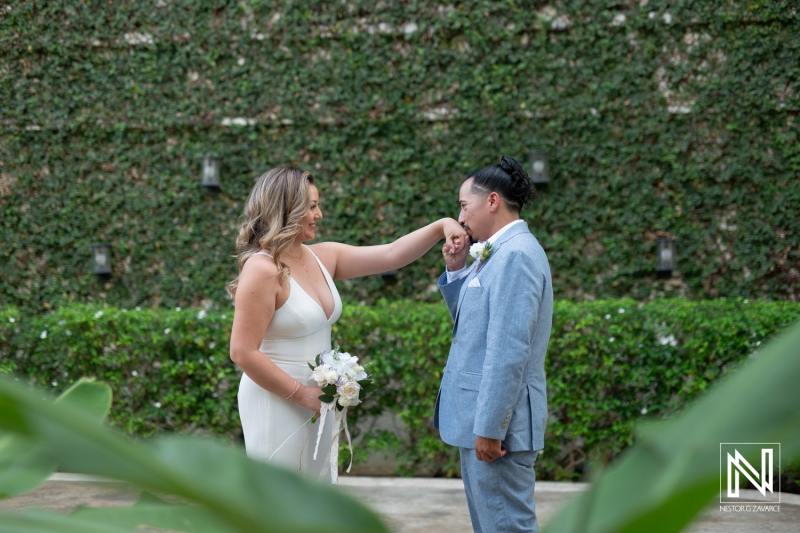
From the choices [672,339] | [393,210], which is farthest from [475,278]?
[393,210]

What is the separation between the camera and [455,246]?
3.50 m

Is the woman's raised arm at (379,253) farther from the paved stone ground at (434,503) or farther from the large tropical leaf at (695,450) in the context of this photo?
the large tropical leaf at (695,450)

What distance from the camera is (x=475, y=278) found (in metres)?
3.15

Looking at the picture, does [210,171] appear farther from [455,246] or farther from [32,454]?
[32,454]

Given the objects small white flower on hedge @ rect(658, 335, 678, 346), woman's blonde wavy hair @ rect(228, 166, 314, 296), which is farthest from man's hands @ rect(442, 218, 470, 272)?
small white flower on hedge @ rect(658, 335, 678, 346)

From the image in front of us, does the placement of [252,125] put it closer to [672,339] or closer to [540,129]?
[540,129]

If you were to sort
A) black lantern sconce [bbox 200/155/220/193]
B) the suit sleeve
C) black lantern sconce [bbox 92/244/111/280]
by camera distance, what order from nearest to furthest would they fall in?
the suit sleeve
black lantern sconce [bbox 200/155/220/193]
black lantern sconce [bbox 92/244/111/280]

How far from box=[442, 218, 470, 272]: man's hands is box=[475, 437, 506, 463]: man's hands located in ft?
2.77

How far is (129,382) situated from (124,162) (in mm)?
2609

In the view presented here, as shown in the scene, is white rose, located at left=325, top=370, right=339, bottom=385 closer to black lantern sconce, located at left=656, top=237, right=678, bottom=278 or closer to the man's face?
the man's face


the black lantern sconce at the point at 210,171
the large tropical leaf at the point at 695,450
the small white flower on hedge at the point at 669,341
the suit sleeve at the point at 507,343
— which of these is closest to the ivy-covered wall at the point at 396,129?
the black lantern sconce at the point at 210,171

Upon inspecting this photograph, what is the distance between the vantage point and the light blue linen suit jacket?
2.91 m

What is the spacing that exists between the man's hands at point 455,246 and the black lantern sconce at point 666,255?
3.93 metres

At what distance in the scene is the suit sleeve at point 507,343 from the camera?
9.51 ft
